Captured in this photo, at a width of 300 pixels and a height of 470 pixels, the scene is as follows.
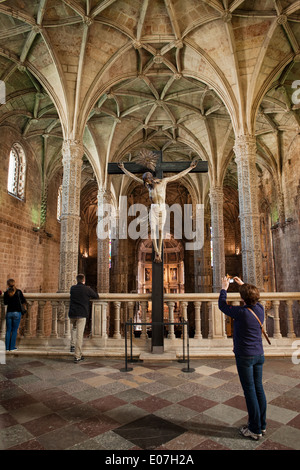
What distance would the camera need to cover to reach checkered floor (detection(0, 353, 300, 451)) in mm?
2463

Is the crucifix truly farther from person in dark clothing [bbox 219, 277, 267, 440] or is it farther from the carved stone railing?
person in dark clothing [bbox 219, 277, 267, 440]

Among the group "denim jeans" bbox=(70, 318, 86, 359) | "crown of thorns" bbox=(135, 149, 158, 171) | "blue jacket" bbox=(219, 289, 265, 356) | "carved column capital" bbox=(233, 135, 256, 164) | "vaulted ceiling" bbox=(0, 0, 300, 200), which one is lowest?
"denim jeans" bbox=(70, 318, 86, 359)

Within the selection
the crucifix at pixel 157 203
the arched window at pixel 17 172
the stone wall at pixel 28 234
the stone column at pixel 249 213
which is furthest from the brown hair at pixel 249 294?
the arched window at pixel 17 172

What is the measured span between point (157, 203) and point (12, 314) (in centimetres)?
378

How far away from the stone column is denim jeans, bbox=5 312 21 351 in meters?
7.48

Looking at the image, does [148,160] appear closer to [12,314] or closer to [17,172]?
[12,314]

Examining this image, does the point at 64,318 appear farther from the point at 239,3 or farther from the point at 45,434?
the point at 239,3

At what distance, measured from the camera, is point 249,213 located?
10352 mm

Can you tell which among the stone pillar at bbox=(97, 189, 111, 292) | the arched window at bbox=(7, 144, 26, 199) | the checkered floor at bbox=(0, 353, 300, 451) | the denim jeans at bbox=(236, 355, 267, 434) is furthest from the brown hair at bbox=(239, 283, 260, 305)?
the stone pillar at bbox=(97, 189, 111, 292)

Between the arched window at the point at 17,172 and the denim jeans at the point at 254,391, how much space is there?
14899 millimetres

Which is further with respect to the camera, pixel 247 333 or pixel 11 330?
pixel 11 330

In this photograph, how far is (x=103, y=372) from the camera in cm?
454

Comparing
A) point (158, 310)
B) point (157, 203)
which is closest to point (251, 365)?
point (158, 310)

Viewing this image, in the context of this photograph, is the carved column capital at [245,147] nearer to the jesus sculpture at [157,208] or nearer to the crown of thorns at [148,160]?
the jesus sculpture at [157,208]
